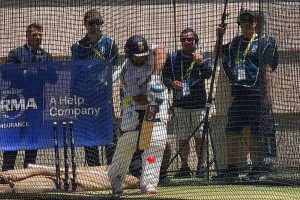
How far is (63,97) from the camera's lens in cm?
1057

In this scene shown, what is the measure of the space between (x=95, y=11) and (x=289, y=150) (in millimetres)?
2948

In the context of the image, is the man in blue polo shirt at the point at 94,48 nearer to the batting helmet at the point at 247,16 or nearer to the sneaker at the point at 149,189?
the sneaker at the point at 149,189

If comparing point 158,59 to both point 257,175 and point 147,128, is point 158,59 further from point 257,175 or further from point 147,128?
point 257,175

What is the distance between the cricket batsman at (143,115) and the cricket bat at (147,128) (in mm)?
52

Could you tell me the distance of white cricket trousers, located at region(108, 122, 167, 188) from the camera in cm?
965

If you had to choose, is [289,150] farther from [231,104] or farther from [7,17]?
[7,17]

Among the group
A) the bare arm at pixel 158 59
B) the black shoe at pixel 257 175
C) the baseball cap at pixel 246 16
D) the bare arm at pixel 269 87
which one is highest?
the baseball cap at pixel 246 16

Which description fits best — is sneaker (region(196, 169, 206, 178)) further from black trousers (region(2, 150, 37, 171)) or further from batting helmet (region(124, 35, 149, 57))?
black trousers (region(2, 150, 37, 171))

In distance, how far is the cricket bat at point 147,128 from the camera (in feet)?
31.3

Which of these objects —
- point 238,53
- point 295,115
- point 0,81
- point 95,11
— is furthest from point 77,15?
point 295,115

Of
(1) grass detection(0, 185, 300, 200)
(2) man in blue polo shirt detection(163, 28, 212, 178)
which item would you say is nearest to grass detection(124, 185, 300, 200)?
(1) grass detection(0, 185, 300, 200)

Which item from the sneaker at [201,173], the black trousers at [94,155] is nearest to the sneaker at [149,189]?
the black trousers at [94,155]

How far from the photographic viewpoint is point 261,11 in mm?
10625

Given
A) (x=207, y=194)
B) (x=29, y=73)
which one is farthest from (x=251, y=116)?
(x=29, y=73)
